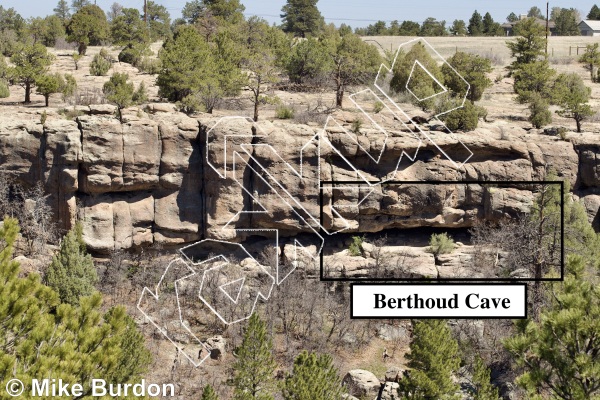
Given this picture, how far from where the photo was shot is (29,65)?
37.9m

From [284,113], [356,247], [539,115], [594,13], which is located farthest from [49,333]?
[594,13]

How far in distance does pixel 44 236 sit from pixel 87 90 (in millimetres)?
10246

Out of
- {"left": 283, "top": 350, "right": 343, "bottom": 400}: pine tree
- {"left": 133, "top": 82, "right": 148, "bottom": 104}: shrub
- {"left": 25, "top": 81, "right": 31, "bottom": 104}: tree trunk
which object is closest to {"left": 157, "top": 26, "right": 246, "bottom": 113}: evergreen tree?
{"left": 133, "top": 82, "right": 148, "bottom": 104}: shrub

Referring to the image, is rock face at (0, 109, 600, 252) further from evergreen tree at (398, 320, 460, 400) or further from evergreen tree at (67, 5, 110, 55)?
evergreen tree at (67, 5, 110, 55)

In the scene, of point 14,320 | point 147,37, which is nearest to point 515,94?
point 147,37

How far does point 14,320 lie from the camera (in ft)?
49.0

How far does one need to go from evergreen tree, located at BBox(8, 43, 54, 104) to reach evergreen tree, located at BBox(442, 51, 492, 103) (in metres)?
19.8

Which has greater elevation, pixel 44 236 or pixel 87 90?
pixel 87 90

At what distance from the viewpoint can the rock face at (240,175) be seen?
1265 inches

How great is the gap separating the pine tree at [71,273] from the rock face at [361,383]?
30.7ft

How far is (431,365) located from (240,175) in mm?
12638

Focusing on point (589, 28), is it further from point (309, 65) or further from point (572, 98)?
point (572, 98)

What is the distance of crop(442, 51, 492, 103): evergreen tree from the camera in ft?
136

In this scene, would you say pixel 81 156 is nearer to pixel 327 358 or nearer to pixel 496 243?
pixel 327 358
